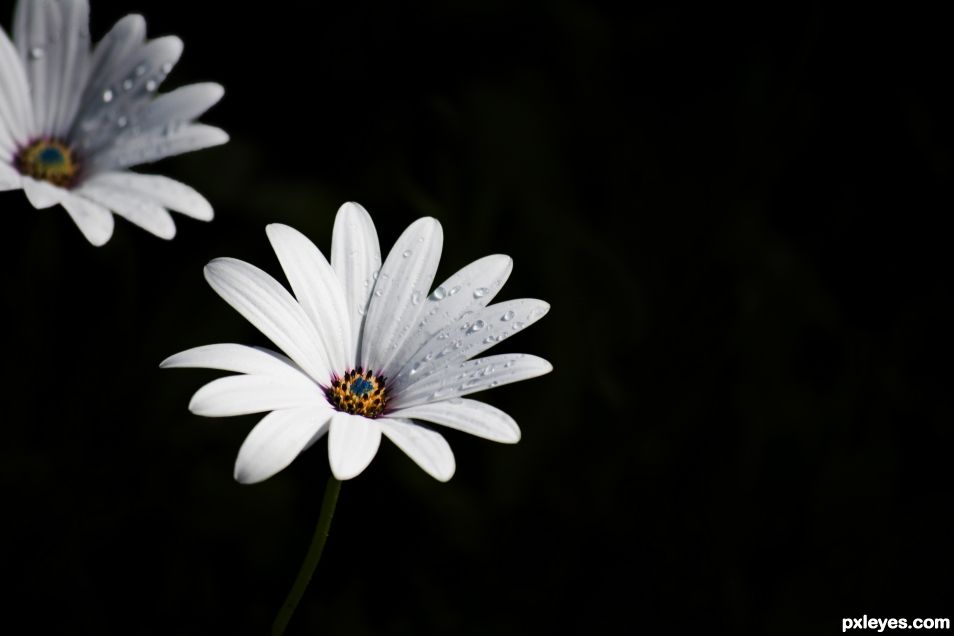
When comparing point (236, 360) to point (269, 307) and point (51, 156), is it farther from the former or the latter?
point (51, 156)

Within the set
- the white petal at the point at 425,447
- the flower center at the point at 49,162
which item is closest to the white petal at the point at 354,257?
the white petal at the point at 425,447

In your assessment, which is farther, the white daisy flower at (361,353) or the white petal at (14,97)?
the white petal at (14,97)

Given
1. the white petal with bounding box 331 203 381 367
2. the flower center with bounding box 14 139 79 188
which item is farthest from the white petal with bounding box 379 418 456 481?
the flower center with bounding box 14 139 79 188

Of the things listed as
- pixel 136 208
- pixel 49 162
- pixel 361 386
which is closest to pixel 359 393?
pixel 361 386

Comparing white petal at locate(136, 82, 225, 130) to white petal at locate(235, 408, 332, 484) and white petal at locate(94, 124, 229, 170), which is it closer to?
white petal at locate(94, 124, 229, 170)

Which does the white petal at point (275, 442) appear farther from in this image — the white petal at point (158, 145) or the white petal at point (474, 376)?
the white petal at point (158, 145)

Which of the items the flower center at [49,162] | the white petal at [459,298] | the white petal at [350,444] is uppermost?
the flower center at [49,162]

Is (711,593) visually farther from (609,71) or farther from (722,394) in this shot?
(609,71)

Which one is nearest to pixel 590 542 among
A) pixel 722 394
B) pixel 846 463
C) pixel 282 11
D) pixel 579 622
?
pixel 579 622
